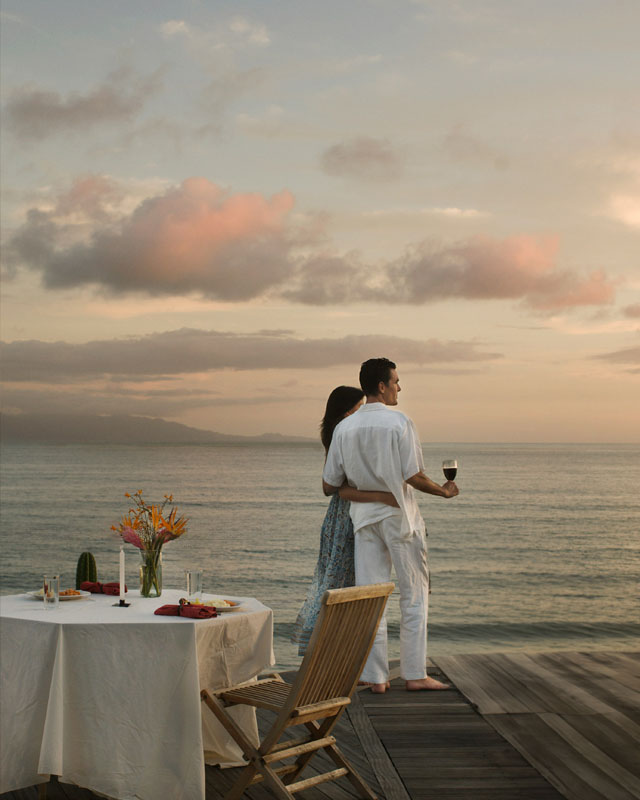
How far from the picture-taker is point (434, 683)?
4.88 meters

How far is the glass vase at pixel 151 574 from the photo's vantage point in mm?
3576

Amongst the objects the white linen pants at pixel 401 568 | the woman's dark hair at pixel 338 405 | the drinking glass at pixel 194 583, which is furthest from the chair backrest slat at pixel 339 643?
the woman's dark hair at pixel 338 405

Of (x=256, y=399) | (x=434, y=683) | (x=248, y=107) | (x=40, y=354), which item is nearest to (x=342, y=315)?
(x=256, y=399)

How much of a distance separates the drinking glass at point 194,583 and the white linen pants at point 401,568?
1.35m

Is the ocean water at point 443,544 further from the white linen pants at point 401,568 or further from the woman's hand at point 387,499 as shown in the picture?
the woman's hand at point 387,499

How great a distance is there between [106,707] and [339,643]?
0.85 meters

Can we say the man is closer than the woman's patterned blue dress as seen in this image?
Yes

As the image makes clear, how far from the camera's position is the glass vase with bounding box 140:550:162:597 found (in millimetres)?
3576

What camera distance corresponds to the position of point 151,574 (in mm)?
3586

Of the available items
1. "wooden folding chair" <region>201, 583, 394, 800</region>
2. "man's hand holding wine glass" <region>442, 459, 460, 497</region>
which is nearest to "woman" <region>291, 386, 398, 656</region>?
"man's hand holding wine glass" <region>442, 459, 460, 497</region>

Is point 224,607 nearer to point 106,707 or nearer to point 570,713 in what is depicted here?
point 106,707

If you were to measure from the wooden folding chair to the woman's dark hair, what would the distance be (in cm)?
185

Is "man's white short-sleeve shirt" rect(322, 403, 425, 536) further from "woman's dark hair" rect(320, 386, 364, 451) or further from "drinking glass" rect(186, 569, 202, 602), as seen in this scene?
"drinking glass" rect(186, 569, 202, 602)

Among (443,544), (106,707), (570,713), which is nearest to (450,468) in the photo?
(570,713)
